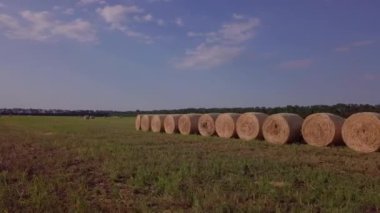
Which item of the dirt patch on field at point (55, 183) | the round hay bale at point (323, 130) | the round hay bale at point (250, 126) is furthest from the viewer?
the round hay bale at point (250, 126)

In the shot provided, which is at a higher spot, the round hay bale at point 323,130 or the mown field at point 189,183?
the round hay bale at point 323,130

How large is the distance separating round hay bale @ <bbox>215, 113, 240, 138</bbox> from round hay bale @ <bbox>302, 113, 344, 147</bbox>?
16.1ft

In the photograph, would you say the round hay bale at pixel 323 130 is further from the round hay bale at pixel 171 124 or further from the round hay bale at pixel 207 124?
the round hay bale at pixel 171 124

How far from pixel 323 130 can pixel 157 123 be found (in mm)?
15195

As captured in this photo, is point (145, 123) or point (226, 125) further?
point (145, 123)

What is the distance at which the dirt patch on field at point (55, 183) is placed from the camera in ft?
25.0

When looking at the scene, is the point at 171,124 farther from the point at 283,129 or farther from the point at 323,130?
the point at 323,130

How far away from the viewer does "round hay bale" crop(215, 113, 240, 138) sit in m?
23.0

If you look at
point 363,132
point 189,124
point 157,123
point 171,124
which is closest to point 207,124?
point 189,124

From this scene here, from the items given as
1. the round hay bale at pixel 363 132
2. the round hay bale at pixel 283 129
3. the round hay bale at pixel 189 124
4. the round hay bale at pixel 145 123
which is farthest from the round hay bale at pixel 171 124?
the round hay bale at pixel 363 132

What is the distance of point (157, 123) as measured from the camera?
31438 millimetres

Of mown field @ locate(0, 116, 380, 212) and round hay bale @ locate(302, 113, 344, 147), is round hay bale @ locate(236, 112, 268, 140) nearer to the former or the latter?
round hay bale @ locate(302, 113, 344, 147)

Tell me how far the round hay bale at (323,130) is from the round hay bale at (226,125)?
490 cm

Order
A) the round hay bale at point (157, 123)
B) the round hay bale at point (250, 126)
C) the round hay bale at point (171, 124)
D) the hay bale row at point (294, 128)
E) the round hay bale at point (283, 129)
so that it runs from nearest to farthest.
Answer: the hay bale row at point (294, 128), the round hay bale at point (283, 129), the round hay bale at point (250, 126), the round hay bale at point (171, 124), the round hay bale at point (157, 123)
